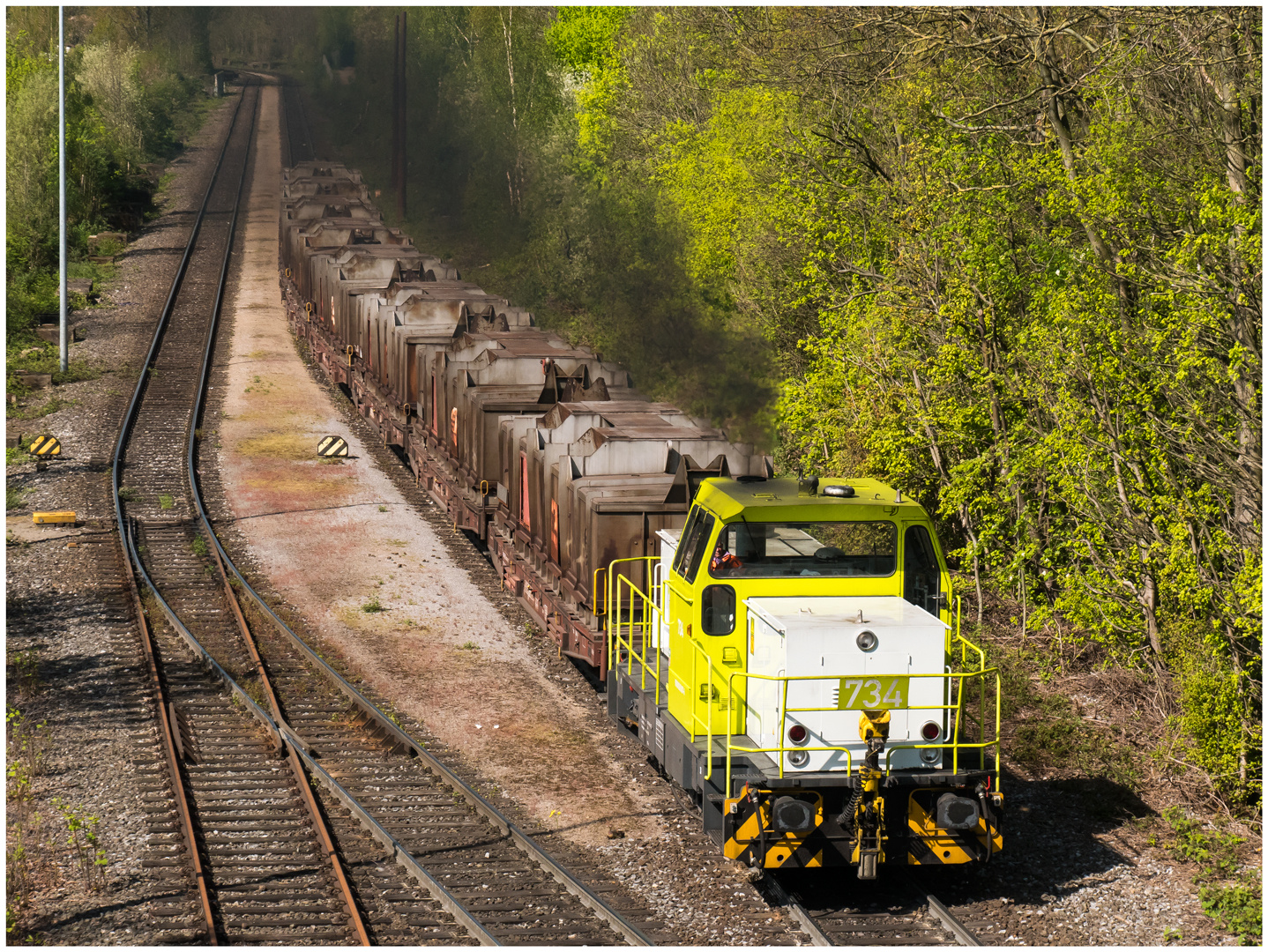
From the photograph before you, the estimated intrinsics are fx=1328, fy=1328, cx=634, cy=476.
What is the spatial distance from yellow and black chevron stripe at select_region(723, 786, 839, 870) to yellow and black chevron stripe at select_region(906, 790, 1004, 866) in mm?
639

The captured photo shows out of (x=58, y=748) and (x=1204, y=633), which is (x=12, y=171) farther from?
(x=1204, y=633)

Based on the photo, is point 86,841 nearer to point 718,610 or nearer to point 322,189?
point 718,610

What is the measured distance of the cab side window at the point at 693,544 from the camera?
11.0 m

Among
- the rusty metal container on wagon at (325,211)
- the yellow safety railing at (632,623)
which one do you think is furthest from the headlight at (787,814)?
the rusty metal container on wagon at (325,211)

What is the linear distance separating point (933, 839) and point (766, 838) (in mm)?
1314

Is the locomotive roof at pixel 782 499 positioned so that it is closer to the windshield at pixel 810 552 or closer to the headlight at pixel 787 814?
the windshield at pixel 810 552

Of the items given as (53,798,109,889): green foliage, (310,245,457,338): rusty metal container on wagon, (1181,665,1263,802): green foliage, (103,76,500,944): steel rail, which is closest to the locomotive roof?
(103,76,500,944): steel rail

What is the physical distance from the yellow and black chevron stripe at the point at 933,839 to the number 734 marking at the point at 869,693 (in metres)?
0.73

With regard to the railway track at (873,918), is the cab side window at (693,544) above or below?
above

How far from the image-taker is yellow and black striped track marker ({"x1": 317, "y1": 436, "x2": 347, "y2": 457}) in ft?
91.5

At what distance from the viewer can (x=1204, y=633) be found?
1370 centimetres

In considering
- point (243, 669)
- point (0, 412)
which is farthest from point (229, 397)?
point (243, 669)

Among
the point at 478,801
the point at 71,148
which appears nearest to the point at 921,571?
the point at 478,801

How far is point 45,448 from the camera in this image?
26984 mm
